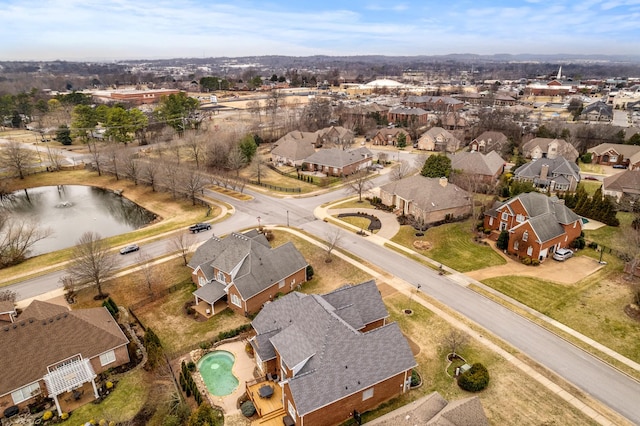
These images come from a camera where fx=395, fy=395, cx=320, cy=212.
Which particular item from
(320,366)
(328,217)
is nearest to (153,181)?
(328,217)

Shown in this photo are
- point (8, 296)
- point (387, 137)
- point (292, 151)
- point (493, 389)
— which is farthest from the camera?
point (387, 137)

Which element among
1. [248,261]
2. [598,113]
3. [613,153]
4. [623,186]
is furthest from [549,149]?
[248,261]

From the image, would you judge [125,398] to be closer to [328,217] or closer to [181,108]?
[328,217]

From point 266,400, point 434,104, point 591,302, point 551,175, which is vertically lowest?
point 266,400

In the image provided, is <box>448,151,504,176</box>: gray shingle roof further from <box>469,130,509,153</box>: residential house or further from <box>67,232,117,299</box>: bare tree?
<box>67,232,117,299</box>: bare tree

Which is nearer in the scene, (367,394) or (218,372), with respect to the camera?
(367,394)

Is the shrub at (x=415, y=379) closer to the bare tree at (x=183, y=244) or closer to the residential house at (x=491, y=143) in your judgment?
the bare tree at (x=183, y=244)

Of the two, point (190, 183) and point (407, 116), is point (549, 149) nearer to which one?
point (407, 116)

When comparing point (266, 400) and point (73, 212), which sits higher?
point (266, 400)
